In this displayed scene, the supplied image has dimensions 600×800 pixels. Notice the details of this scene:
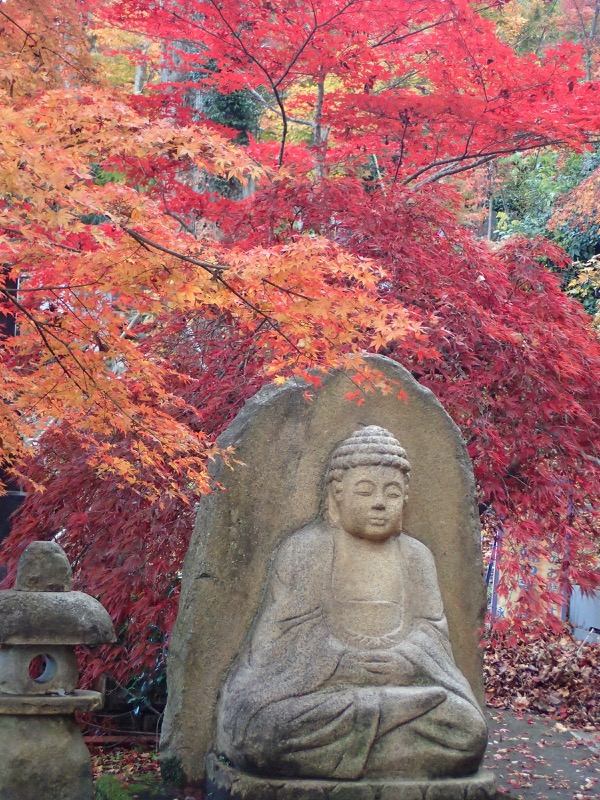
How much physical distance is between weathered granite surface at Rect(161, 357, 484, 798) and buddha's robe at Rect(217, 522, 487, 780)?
0.14 m

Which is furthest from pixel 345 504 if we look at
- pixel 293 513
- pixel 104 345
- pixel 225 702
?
pixel 104 345

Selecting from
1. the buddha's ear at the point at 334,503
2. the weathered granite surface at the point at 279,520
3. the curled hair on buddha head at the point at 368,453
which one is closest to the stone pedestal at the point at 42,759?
the weathered granite surface at the point at 279,520

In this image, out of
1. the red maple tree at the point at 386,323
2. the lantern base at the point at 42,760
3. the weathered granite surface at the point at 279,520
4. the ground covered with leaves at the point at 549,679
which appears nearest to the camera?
the lantern base at the point at 42,760

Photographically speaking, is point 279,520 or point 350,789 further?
Answer: point 279,520

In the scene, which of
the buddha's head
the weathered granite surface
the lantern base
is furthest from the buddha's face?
the lantern base

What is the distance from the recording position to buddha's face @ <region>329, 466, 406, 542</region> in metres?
4.69

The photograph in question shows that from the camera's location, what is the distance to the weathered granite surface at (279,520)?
4668 millimetres

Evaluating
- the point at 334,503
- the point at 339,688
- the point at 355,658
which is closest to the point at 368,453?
the point at 334,503

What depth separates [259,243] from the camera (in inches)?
225

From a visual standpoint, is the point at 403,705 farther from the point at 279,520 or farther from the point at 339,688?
the point at 279,520

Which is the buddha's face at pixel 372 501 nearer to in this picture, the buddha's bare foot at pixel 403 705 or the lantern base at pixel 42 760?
the buddha's bare foot at pixel 403 705

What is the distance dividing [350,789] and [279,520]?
1.41 m

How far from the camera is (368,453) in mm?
4738

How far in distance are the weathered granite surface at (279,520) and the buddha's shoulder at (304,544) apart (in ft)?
0.34
